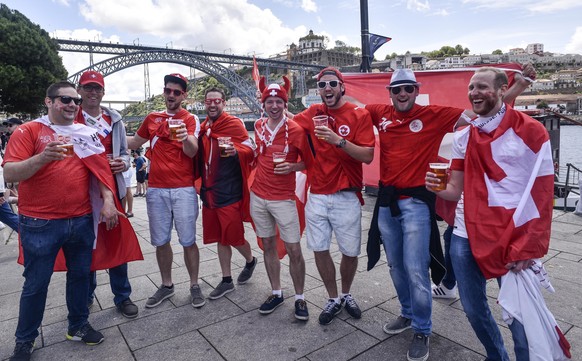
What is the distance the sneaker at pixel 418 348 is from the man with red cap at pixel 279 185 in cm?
99

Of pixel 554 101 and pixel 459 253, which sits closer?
pixel 459 253

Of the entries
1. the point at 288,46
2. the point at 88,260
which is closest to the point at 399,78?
the point at 88,260

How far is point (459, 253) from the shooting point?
2.41 m

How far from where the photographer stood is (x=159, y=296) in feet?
12.6

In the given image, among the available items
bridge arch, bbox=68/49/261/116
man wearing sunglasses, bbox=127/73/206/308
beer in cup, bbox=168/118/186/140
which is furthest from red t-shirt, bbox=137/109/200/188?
bridge arch, bbox=68/49/261/116

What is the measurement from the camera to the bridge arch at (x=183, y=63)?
5609cm

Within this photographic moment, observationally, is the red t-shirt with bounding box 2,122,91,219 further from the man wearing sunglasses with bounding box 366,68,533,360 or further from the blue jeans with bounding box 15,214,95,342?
the man wearing sunglasses with bounding box 366,68,533,360

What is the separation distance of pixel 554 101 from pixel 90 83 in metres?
115

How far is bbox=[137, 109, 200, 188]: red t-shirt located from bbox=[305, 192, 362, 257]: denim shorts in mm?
1368

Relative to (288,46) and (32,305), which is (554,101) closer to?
(288,46)

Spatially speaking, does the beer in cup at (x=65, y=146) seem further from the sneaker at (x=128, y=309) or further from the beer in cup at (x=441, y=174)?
the beer in cup at (x=441, y=174)

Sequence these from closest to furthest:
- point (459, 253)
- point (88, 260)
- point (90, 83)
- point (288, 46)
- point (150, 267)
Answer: point (459, 253)
point (88, 260)
point (90, 83)
point (150, 267)
point (288, 46)

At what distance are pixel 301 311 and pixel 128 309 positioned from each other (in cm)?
163

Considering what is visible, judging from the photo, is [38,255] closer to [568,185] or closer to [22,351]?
[22,351]
